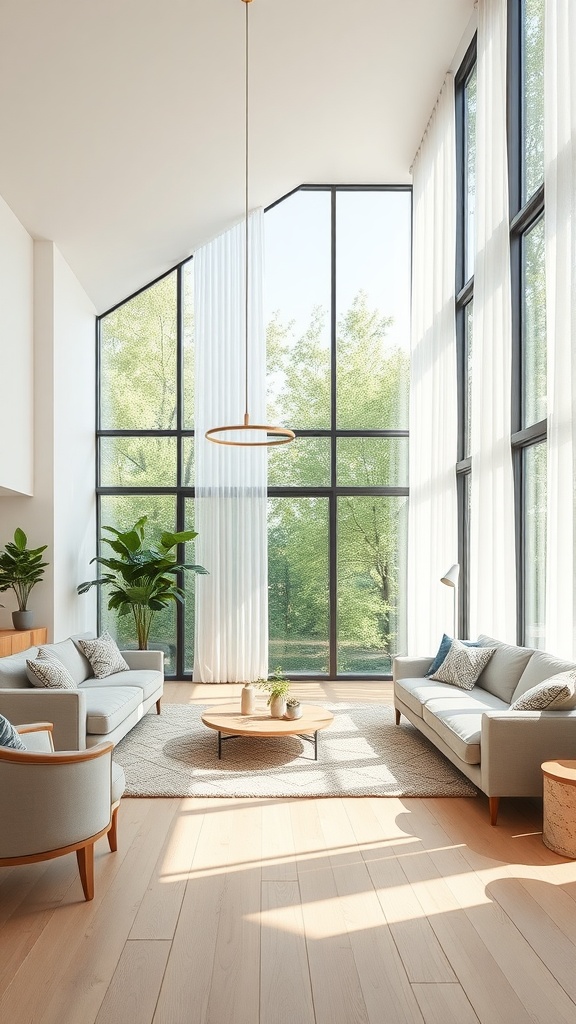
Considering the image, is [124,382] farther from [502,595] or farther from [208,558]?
[502,595]

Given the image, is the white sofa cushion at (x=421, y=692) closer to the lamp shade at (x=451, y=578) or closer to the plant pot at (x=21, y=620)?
the lamp shade at (x=451, y=578)

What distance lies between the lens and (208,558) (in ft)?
28.5

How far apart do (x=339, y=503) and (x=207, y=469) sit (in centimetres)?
153

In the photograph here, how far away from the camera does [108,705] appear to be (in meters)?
5.14

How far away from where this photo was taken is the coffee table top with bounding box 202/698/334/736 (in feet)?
17.2

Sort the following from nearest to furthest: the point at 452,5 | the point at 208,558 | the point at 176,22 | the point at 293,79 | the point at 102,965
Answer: the point at 102,965 → the point at 176,22 → the point at 452,5 → the point at 293,79 → the point at 208,558

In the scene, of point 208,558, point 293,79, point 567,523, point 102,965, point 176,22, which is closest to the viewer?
point 102,965

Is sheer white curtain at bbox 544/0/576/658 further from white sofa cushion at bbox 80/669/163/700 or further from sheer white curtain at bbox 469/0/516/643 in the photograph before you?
white sofa cushion at bbox 80/669/163/700

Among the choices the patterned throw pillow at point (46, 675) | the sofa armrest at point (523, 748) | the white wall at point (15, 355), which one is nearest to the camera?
the sofa armrest at point (523, 748)

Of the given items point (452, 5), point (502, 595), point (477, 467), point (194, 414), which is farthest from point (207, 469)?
point (452, 5)

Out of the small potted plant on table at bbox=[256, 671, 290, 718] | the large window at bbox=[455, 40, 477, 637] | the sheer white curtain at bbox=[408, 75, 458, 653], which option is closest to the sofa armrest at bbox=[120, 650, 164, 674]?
the small potted plant on table at bbox=[256, 671, 290, 718]

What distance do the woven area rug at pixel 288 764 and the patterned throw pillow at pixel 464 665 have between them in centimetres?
52

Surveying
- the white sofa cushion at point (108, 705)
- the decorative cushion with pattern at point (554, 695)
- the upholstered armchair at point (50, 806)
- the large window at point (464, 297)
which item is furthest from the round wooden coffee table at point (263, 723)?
the large window at point (464, 297)

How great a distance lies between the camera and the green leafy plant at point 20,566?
22.2 feet
